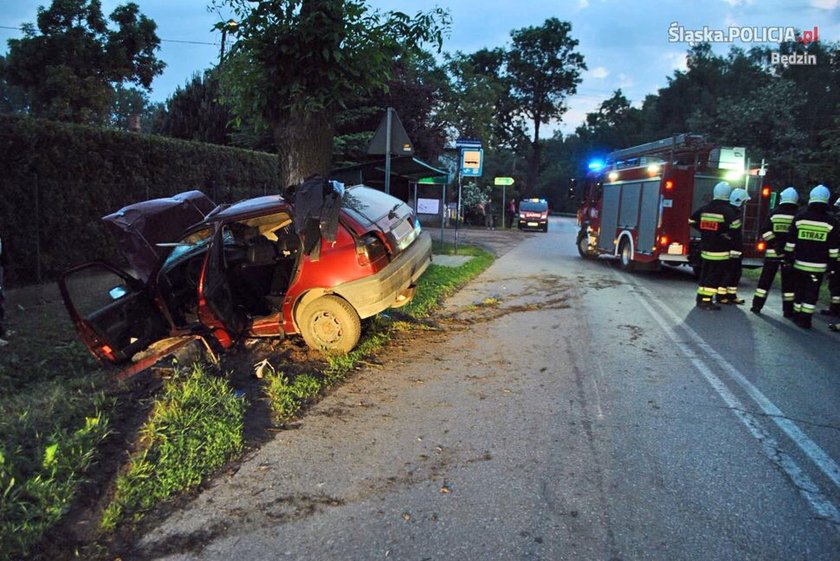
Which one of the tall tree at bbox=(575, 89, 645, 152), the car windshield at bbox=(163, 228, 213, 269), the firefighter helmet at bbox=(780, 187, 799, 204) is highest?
the tall tree at bbox=(575, 89, 645, 152)

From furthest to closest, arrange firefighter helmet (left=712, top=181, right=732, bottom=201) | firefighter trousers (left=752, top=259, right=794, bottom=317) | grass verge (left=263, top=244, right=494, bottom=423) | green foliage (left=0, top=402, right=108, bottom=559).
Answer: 1. firefighter helmet (left=712, top=181, right=732, bottom=201)
2. firefighter trousers (left=752, top=259, right=794, bottom=317)
3. grass verge (left=263, top=244, right=494, bottom=423)
4. green foliage (left=0, top=402, right=108, bottom=559)

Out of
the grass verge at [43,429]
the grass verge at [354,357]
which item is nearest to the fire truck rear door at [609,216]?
the grass verge at [354,357]

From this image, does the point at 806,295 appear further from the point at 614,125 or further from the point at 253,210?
the point at 614,125

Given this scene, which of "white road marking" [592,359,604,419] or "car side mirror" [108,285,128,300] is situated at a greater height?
"car side mirror" [108,285,128,300]

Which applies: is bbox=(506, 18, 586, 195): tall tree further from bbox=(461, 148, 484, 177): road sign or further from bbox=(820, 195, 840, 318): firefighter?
bbox=(820, 195, 840, 318): firefighter

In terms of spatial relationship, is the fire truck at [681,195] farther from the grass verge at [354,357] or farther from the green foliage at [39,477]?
the green foliage at [39,477]

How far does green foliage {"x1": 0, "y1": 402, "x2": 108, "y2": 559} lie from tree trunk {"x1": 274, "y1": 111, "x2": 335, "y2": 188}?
4.54 m

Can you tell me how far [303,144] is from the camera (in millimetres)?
7727

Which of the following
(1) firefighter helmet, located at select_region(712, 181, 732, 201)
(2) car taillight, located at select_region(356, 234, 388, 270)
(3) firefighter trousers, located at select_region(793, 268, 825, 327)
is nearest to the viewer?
(2) car taillight, located at select_region(356, 234, 388, 270)

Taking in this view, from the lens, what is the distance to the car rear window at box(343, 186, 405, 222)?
20.2 feet

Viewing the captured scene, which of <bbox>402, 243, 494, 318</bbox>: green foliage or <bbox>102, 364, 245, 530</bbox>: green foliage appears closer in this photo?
<bbox>102, 364, 245, 530</bbox>: green foliage

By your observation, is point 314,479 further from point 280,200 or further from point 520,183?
point 520,183

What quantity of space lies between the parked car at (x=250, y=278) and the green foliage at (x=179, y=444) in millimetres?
1029

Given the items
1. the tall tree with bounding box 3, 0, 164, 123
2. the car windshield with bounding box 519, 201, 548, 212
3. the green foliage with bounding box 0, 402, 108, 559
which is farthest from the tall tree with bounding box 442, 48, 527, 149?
the green foliage with bounding box 0, 402, 108, 559
